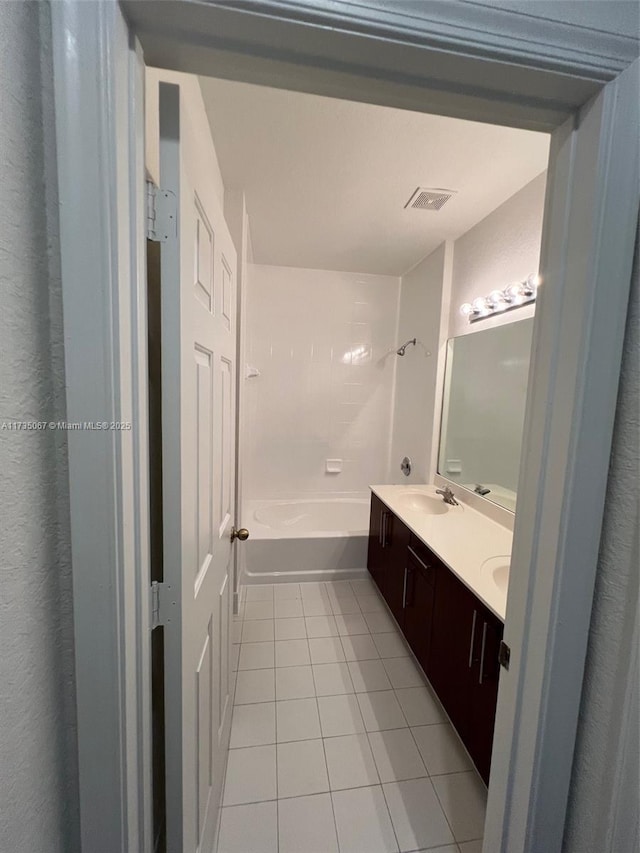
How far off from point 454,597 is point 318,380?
91.0 inches

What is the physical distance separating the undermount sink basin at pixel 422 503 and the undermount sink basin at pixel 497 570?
0.71 m

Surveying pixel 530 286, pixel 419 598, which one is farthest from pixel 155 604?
pixel 530 286

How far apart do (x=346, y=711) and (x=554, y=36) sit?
7.39 ft

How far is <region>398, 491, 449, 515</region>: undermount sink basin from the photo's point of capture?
87.5 inches

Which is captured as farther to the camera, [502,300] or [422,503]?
[422,503]

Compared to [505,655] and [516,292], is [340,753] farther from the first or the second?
[516,292]

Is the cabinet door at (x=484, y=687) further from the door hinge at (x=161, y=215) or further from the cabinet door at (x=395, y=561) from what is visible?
the door hinge at (x=161, y=215)

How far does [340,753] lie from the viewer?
1399 millimetres

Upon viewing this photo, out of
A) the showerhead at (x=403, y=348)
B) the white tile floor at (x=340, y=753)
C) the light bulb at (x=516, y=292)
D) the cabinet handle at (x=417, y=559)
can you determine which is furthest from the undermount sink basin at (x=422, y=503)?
the showerhead at (x=403, y=348)

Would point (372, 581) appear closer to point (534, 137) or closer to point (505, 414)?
point (505, 414)

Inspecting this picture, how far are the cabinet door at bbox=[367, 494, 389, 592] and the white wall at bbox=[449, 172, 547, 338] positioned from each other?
1.40m

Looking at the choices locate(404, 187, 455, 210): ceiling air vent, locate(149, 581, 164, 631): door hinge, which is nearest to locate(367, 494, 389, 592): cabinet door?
locate(149, 581, 164, 631): door hinge

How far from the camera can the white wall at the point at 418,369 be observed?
261 cm

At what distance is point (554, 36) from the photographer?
52 centimetres
